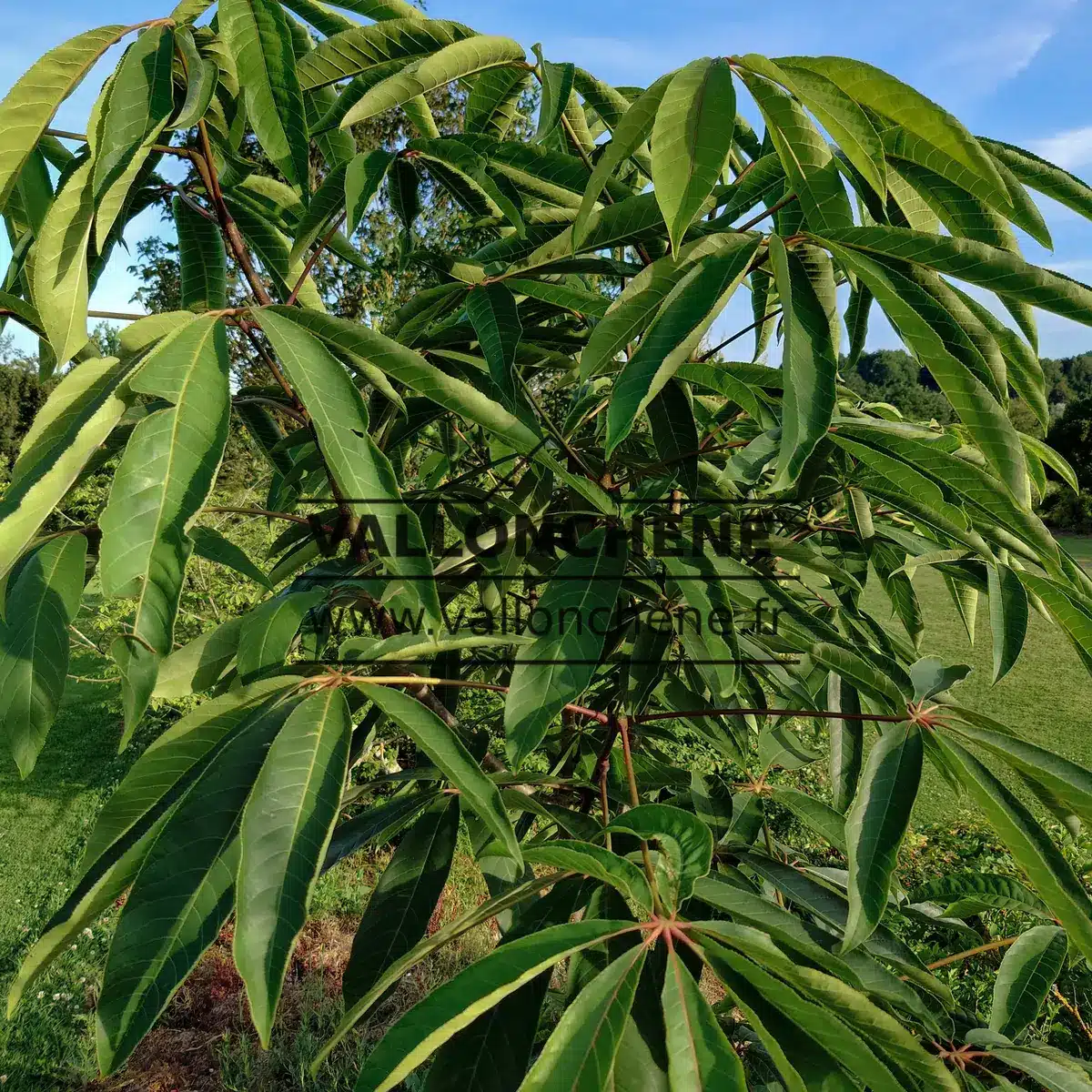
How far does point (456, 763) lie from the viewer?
25.7 inches

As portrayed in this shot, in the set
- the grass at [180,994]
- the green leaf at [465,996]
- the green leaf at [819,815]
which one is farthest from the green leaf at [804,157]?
the grass at [180,994]

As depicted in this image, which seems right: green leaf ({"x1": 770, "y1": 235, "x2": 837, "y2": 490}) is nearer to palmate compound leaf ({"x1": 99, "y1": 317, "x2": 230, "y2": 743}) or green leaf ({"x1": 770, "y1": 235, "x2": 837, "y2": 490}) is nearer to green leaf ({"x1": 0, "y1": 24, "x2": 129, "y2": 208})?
palmate compound leaf ({"x1": 99, "y1": 317, "x2": 230, "y2": 743})

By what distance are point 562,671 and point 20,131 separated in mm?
706

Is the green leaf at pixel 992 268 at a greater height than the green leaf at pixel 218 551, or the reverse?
the green leaf at pixel 992 268

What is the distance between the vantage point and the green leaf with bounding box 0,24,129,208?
2.29 feet

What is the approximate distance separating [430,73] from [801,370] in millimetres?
506

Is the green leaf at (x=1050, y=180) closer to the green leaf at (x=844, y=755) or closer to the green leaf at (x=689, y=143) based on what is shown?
the green leaf at (x=689, y=143)

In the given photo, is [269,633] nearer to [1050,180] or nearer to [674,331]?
[674,331]

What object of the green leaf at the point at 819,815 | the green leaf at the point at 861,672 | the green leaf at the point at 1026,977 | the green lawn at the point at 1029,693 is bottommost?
the green lawn at the point at 1029,693

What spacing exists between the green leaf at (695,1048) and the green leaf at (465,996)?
0.17ft

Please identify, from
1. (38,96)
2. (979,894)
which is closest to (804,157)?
(38,96)

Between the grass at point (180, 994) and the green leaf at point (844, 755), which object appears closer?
the green leaf at point (844, 755)

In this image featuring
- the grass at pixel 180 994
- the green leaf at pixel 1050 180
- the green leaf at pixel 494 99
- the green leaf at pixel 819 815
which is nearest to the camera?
the green leaf at pixel 1050 180

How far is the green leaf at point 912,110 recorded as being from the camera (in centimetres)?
59
